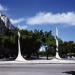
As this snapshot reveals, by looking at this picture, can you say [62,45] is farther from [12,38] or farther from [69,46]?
[12,38]

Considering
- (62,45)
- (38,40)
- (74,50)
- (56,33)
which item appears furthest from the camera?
(74,50)

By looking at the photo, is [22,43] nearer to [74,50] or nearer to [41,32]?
[41,32]

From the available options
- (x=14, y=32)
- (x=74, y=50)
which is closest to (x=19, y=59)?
(x=14, y=32)

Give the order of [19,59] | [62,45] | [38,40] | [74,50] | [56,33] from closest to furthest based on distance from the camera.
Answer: [19,59], [56,33], [38,40], [62,45], [74,50]

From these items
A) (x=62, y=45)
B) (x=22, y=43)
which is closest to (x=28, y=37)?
(x=22, y=43)

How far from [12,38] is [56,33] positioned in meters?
13.4

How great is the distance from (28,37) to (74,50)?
180ft

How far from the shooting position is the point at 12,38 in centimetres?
7806

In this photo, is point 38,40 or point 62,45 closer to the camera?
point 38,40

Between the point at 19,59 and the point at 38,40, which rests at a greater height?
the point at 38,40

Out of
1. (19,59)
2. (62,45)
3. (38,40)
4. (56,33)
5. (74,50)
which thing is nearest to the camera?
(19,59)

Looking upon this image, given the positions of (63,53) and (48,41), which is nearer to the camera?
(48,41)

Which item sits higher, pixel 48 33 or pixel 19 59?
pixel 48 33

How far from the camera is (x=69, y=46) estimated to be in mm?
120312
